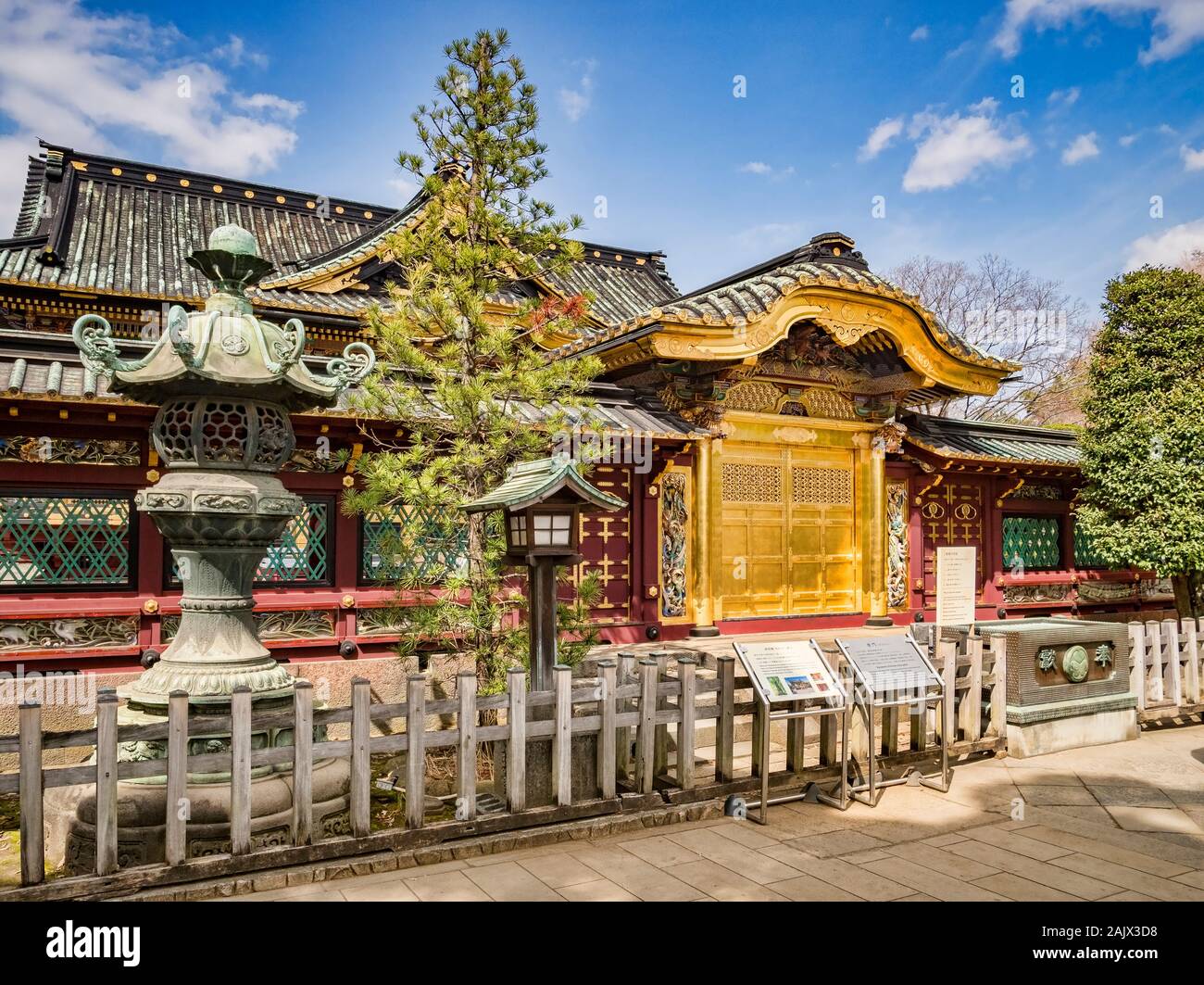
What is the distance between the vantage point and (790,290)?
1099 cm

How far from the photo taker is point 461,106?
23.3 ft

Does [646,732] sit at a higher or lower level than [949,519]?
lower

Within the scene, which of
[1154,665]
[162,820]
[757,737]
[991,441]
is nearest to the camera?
[162,820]

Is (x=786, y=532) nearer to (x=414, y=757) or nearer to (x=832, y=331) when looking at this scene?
(x=832, y=331)

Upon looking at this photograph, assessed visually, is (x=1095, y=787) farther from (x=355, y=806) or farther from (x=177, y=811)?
(x=177, y=811)

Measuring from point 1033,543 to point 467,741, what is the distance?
12.9m

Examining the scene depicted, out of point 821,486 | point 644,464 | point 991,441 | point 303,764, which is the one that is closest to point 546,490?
point 303,764

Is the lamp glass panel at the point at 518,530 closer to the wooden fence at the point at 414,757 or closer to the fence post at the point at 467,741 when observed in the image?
the wooden fence at the point at 414,757

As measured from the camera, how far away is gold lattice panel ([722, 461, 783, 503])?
12.2 m

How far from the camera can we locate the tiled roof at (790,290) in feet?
34.8

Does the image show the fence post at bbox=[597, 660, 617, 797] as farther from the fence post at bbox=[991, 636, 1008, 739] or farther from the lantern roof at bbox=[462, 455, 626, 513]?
the fence post at bbox=[991, 636, 1008, 739]
